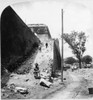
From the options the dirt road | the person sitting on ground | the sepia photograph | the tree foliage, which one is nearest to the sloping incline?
the sepia photograph

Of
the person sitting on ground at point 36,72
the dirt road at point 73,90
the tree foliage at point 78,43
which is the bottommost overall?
the dirt road at point 73,90

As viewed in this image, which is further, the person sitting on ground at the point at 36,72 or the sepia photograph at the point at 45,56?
the person sitting on ground at the point at 36,72

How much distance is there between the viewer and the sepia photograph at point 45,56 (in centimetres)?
374

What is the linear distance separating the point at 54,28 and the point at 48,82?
0.92 meters

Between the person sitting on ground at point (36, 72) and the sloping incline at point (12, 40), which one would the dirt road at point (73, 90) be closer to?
the person sitting on ground at point (36, 72)

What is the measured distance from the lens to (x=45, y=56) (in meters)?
4.21

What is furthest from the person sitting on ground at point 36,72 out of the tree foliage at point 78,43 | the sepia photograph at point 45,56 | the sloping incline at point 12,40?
the tree foliage at point 78,43

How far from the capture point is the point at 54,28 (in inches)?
156

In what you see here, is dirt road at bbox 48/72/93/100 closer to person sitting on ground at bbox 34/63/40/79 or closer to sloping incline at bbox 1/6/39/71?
person sitting on ground at bbox 34/63/40/79

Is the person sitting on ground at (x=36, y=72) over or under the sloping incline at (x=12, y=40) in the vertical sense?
under

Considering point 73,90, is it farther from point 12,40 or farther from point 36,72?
point 12,40

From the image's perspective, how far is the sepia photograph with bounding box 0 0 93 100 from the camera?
12.3 ft

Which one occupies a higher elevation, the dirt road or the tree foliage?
the tree foliage

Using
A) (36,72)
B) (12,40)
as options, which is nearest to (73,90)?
(36,72)
